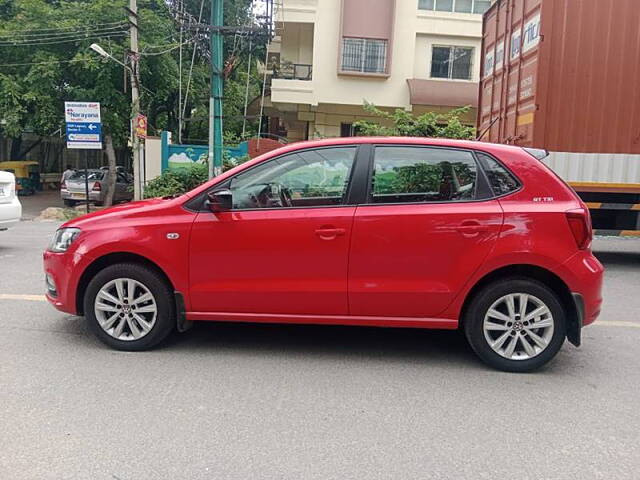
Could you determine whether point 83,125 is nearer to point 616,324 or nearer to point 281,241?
point 281,241

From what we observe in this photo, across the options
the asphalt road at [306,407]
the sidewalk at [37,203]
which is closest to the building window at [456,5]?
the sidewalk at [37,203]

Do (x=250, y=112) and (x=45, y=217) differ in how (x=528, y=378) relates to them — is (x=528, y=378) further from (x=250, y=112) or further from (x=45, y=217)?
(x=250, y=112)

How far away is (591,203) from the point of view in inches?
353

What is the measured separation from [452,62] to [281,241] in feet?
66.2

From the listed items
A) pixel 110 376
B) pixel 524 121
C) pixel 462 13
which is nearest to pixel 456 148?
pixel 110 376

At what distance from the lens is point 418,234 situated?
4328 millimetres

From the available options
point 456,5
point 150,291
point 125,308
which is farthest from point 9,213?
point 456,5

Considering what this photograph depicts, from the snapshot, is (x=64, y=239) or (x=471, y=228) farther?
(x=64, y=239)

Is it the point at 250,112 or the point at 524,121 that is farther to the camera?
the point at 250,112

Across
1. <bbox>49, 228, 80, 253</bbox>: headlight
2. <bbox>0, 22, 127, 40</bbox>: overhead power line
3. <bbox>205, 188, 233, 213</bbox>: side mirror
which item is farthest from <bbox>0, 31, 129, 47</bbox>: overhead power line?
<bbox>205, 188, 233, 213</bbox>: side mirror

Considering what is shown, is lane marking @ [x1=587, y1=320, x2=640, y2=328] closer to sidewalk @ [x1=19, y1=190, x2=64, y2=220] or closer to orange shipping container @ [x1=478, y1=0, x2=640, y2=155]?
orange shipping container @ [x1=478, y1=0, x2=640, y2=155]

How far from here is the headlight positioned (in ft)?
15.4

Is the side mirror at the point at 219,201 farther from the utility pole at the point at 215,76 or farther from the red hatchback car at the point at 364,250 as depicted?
the utility pole at the point at 215,76

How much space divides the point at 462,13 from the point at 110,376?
21618 mm
